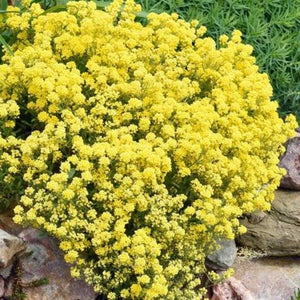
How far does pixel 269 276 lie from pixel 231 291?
401 mm

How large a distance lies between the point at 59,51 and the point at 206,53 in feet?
3.04

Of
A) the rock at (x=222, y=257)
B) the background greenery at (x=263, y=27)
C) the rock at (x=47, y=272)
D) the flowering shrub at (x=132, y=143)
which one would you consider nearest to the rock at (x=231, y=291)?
the rock at (x=222, y=257)

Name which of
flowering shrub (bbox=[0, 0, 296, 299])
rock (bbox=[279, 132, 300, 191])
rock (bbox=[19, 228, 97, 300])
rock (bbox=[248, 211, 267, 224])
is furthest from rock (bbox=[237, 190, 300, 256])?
rock (bbox=[19, 228, 97, 300])

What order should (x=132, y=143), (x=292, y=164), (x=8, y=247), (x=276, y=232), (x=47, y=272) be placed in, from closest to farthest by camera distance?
(x=8, y=247), (x=132, y=143), (x=47, y=272), (x=276, y=232), (x=292, y=164)

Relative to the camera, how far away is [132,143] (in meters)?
3.33

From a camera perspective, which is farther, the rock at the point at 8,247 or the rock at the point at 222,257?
the rock at the point at 222,257

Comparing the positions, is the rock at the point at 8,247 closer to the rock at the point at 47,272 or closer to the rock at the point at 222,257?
the rock at the point at 47,272

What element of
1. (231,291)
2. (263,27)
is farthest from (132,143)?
(263,27)

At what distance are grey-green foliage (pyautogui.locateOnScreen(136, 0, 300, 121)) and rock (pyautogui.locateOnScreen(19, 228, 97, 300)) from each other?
6.89 ft

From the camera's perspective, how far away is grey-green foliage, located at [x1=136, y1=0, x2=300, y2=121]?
4.82 metres

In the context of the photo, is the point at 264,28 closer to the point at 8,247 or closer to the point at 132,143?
the point at 132,143

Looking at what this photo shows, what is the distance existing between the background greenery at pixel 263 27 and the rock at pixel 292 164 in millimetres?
466

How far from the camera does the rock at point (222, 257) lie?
12.7 ft

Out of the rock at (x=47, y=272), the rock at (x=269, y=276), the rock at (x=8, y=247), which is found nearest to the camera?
the rock at (x=8, y=247)
